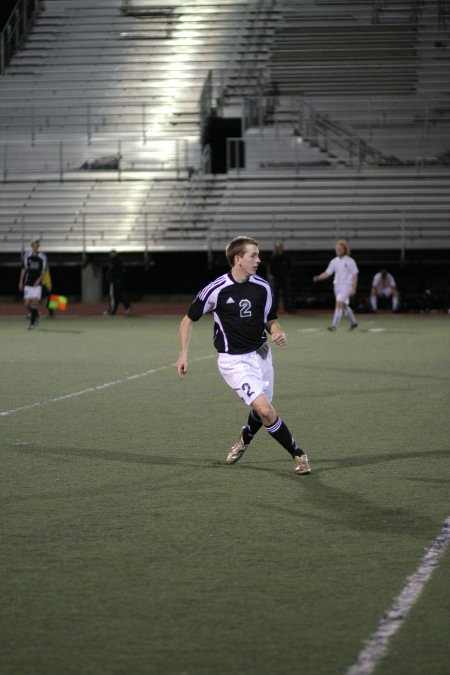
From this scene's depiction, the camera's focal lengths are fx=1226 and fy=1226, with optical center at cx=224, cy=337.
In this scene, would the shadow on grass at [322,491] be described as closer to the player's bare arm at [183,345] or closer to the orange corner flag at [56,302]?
the player's bare arm at [183,345]

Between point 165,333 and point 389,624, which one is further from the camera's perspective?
point 165,333

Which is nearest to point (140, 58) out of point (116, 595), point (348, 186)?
point (348, 186)

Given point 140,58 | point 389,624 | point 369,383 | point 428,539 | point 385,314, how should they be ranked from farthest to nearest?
1. point 140,58
2. point 385,314
3. point 369,383
4. point 428,539
5. point 389,624

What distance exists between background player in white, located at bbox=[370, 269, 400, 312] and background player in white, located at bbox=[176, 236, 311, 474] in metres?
21.9

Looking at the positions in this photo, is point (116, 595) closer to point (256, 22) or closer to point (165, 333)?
point (165, 333)

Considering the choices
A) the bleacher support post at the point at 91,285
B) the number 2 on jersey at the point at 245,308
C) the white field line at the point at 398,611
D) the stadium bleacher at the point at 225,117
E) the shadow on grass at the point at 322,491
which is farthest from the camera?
the stadium bleacher at the point at 225,117

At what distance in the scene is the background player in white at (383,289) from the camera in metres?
30.4

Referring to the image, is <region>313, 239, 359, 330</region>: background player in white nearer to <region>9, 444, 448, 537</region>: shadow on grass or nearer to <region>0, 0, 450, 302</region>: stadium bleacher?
<region>0, 0, 450, 302</region>: stadium bleacher

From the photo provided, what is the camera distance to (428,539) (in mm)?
6512

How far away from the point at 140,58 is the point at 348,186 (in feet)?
32.1

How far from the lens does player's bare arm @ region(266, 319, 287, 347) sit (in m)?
8.35

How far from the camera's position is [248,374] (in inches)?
333

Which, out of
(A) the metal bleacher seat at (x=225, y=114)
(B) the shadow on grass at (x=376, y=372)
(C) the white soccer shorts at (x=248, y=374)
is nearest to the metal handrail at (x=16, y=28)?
(A) the metal bleacher seat at (x=225, y=114)

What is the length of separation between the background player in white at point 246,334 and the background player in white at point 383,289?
2194 cm
